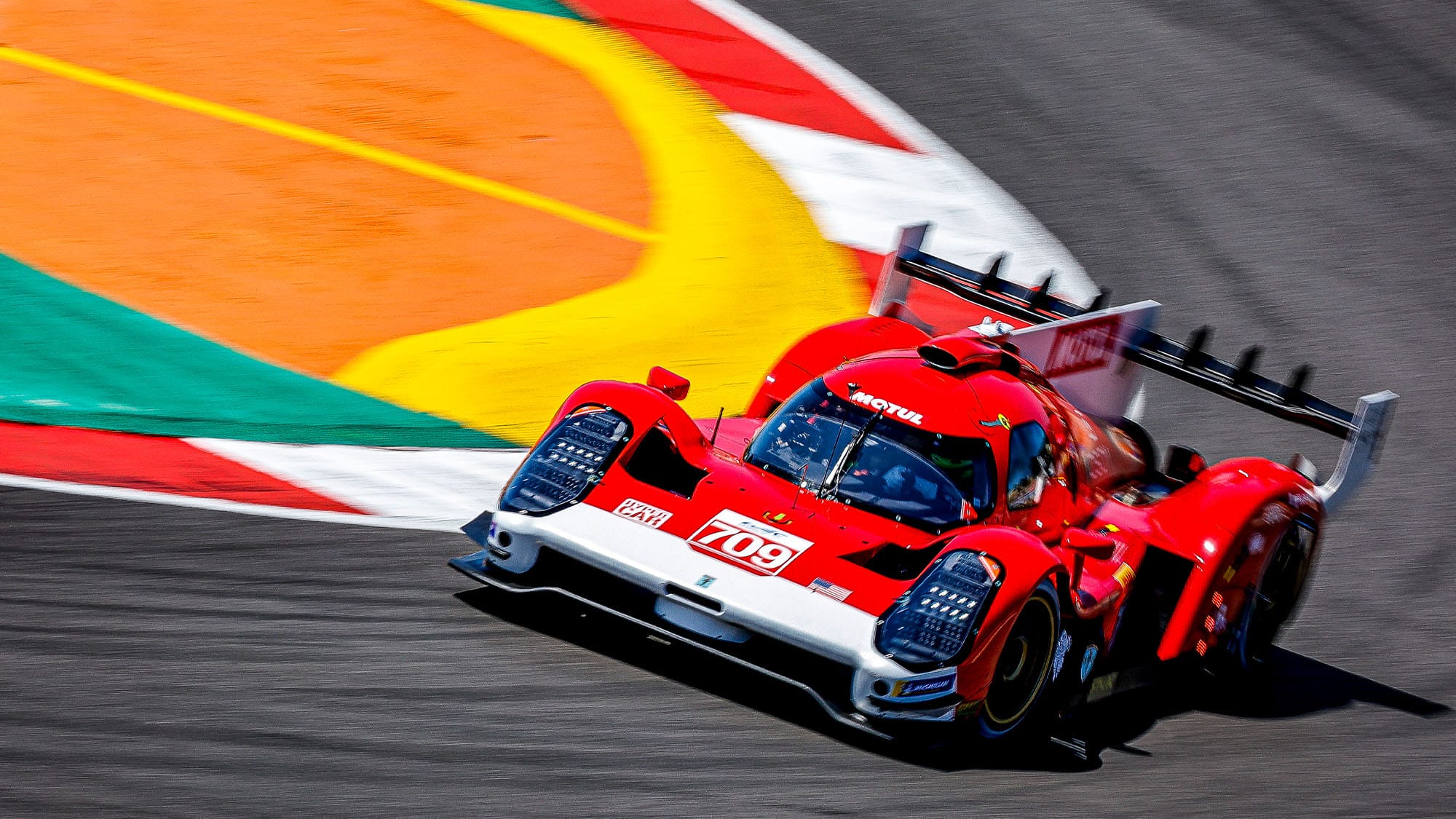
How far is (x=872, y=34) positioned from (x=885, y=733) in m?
11.3

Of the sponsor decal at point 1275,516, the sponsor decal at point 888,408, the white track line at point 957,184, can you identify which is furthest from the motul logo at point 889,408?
the white track line at point 957,184

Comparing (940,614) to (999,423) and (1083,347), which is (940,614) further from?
(1083,347)

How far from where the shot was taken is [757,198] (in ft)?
41.3

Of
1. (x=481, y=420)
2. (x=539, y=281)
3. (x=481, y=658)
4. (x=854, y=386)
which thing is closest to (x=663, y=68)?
(x=539, y=281)

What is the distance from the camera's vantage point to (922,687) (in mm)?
5371

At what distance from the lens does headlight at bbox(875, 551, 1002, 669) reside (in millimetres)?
5410

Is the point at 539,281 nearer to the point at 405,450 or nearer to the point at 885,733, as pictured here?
the point at 405,450

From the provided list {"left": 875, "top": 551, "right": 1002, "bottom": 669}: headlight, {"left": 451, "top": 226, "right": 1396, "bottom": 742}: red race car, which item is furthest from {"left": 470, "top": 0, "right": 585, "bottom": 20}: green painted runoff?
{"left": 875, "top": 551, "right": 1002, "bottom": 669}: headlight

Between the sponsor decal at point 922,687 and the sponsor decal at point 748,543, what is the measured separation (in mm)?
631

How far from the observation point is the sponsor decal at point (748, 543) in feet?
18.9

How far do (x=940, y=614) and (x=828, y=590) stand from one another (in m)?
0.40

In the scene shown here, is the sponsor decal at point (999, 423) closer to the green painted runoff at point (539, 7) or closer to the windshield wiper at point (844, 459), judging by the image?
the windshield wiper at point (844, 459)

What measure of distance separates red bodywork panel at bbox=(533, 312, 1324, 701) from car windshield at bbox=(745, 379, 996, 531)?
0.19ft

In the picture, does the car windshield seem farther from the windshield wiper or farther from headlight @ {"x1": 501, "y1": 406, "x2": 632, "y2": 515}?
headlight @ {"x1": 501, "y1": 406, "x2": 632, "y2": 515}
